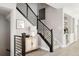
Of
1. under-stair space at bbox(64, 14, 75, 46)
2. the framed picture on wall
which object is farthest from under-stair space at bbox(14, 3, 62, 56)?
under-stair space at bbox(64, 14, 75, 46)

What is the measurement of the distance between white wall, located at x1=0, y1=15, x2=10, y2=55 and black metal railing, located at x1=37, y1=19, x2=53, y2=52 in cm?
61

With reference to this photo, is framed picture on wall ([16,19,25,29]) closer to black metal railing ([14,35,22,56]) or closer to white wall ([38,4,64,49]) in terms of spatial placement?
black metal railing ([14,35,22,56])

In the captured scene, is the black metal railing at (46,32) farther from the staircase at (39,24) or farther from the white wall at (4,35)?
the white wall at (4,35)

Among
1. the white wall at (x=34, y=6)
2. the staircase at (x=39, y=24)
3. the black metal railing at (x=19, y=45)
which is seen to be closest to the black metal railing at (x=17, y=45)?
the black metal railing at (x=19, y=45)

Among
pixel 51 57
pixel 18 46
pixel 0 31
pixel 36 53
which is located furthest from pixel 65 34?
pixel 0 31

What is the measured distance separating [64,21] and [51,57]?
0.74m

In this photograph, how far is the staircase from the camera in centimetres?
166

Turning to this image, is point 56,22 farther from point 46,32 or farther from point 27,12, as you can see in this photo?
point 27,12

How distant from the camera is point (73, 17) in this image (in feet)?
5.33

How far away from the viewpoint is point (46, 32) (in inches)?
67.3

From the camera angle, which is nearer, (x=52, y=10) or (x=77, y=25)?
(x=77, y=25)

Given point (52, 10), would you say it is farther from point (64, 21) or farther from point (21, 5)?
point (21, 5)

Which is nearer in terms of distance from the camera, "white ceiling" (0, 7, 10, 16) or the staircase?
"white ceiling" (0, 7, 10, 16)

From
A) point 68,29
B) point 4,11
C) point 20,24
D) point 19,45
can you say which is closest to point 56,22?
point 68,29
